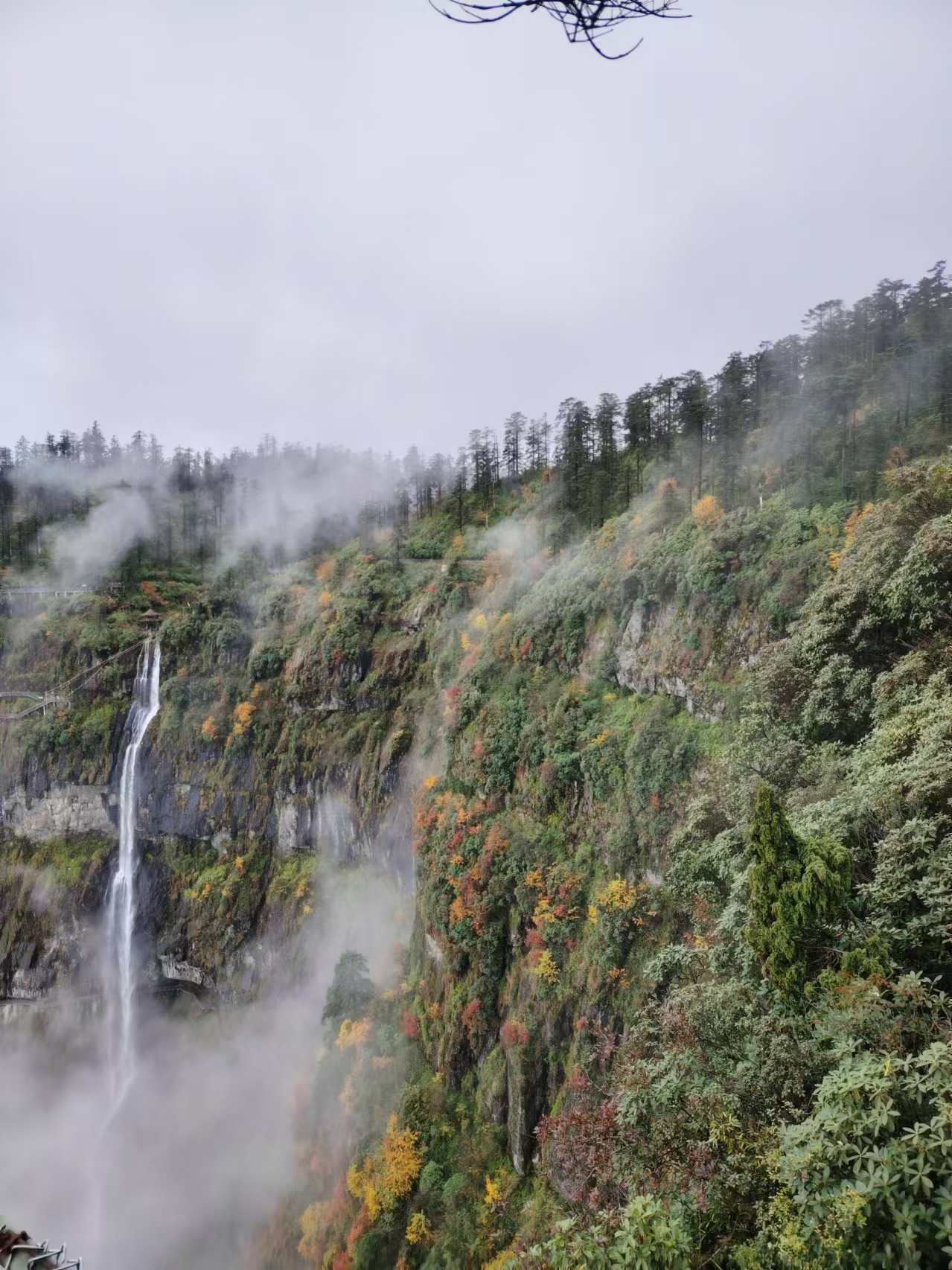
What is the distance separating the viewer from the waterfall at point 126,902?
3512 centimetres

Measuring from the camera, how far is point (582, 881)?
19047 millimetres

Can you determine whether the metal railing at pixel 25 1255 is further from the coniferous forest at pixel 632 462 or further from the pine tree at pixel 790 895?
the coniferous forest at pixel 632 462

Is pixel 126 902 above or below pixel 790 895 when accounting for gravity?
below

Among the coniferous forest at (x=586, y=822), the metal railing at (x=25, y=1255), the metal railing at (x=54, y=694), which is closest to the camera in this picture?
the metal railing at (x=25, y=1255)

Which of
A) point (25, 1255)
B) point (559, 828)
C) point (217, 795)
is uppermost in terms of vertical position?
point (25, 1255)

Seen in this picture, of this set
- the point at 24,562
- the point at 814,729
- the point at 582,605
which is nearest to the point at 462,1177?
the point at 814,729

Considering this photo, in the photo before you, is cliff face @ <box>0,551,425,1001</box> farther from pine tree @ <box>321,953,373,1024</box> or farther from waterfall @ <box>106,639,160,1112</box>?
pine tree @ <box>321,953,373,1024</box>

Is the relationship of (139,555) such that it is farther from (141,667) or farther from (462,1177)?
(462,1177)

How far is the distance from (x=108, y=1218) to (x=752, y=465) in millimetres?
45525

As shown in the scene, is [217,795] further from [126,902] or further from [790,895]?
[790,895]

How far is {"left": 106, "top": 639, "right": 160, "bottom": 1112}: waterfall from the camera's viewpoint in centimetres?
3512

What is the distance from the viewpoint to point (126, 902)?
39.5 meters

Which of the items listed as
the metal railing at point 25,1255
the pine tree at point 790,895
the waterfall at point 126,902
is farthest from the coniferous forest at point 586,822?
the metal railing at point 25,1255

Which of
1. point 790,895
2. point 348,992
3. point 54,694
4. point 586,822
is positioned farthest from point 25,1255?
point 54,694
